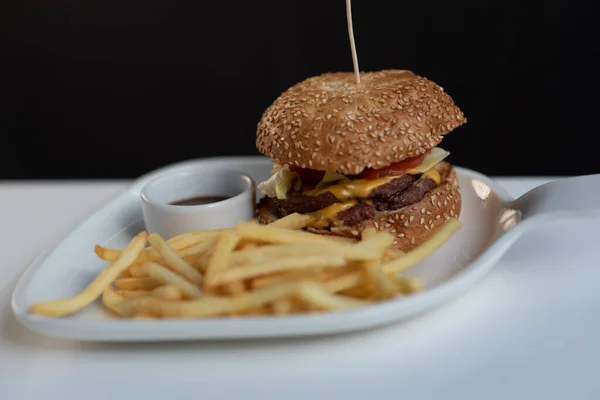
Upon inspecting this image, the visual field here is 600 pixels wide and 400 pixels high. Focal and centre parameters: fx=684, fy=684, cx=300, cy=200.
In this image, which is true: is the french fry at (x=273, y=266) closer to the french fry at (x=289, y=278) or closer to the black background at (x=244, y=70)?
the french fry at (x=289, y=278)

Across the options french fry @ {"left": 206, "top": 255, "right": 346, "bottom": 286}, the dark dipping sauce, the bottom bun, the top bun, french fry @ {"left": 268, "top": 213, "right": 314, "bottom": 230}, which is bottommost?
the bottom bun

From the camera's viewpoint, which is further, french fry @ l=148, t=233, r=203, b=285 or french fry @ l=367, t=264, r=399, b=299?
french fry @ l=148, t=233, r=203, b=285

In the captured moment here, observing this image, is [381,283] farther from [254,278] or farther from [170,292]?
[170,292]

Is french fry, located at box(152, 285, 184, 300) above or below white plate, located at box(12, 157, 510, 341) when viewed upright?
above

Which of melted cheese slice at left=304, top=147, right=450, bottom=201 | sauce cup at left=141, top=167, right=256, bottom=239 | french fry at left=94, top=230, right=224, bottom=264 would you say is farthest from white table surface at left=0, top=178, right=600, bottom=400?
sauce cup at left=141, top=167, right=256, bottom=239

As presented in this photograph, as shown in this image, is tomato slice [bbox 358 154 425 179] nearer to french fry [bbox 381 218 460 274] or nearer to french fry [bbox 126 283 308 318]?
french fry [bbox 381 218 460 274]

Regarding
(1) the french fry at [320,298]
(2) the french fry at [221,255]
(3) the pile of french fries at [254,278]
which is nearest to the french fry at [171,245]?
(3) the pile of french fries at [254,278]
